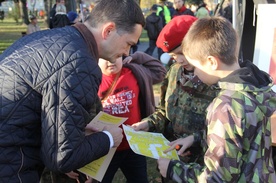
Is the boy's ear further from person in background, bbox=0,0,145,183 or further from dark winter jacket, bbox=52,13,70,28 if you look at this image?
dark winter jacket, bbox=52,13,70,28

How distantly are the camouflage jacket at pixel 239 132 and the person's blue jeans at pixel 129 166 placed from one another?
97 centimetres

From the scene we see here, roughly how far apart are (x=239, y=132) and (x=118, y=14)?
77 cm

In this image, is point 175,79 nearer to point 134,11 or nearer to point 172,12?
point 134,11

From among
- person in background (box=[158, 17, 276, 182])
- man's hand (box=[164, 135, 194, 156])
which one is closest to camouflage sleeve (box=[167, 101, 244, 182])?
person in background (box=[158, 17, 276, 182])

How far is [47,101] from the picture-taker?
4.18 ft

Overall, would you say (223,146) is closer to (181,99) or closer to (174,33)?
(181,99)

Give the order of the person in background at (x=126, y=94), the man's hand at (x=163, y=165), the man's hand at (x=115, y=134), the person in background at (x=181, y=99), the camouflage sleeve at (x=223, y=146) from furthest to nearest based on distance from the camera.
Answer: the person in background at (x=126, y=94)
the person in background at (x=181, y=99)
the man's hand at (x=115, y=134)
the man's hand at (x=163, y=165)
the camouflage sleeve at (x=223, y=146)

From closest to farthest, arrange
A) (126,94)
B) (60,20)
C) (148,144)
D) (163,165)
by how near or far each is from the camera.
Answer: (163,165)
(148,144)
(126,94)
(60,20)

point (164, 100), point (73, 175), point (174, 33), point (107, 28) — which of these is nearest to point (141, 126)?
point (164, 100)

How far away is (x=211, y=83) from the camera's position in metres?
1.45

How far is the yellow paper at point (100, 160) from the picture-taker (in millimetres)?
1615

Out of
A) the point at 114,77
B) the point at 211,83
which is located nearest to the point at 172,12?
the point at 114,77

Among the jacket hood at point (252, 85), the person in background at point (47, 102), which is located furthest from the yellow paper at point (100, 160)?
the jacket hood at point (252, 85)

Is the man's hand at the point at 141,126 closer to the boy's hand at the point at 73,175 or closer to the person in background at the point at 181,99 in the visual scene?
the person in background at the point at 181,99
